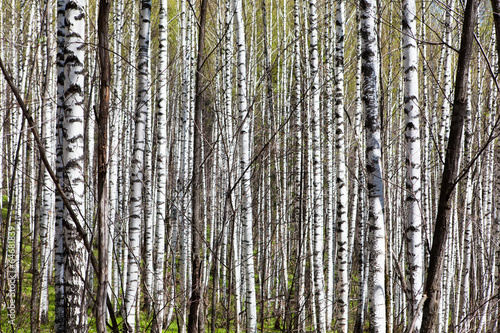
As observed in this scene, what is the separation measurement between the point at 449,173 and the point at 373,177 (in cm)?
79

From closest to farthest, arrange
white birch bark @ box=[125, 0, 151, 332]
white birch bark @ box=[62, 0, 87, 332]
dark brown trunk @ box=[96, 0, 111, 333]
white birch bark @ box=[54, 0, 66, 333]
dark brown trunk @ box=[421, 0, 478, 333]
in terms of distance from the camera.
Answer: dark brown trunk @ box=[96, 0, 111, 333], white birch bark @ box=[62, 0, 87, 332], dark brown trunk @ box=[421, 0, 478, 333], white birch bark @ box=[54, 0, 66, 333], white birch bark @ box=[125, 0, 151, 332]

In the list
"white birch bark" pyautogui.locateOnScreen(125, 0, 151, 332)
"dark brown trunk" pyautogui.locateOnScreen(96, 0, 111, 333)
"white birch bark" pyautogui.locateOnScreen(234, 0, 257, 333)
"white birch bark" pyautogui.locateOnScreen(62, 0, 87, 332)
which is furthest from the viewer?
"white birch bark" pyautogui.locateOnScreen(234, 0, 257, 333)

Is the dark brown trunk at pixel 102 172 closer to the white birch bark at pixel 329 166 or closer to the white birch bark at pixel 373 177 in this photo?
the white birch bark at pixel 373 177

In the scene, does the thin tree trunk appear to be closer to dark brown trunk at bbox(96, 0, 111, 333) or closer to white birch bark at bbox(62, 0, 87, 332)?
dark brown trunk at bbox(96, 0, 111, 333)

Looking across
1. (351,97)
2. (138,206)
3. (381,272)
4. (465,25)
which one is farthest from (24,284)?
(351,97)

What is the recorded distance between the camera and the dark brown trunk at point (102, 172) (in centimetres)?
173

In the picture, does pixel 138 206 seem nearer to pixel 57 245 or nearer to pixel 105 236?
pixel 57 245

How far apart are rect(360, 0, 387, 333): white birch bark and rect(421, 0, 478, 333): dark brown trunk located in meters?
0.69

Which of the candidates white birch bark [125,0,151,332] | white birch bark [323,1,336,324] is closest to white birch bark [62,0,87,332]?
white birch bark [125,0,151,332]

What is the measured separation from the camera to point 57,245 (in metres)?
3.66

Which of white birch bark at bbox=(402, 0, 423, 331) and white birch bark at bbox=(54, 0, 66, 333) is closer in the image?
white birch bark at bbox=(54, 0, 66, 333)

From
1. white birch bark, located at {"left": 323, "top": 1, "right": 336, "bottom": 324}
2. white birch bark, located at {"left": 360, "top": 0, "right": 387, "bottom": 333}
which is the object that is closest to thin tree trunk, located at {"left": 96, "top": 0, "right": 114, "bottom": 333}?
white birch bark, located at {"left": 360, "top": 0, "right": 387, "bottom": 333}

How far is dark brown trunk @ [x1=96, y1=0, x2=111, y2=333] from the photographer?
1.73 m

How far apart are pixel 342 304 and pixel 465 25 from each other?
4793mm
